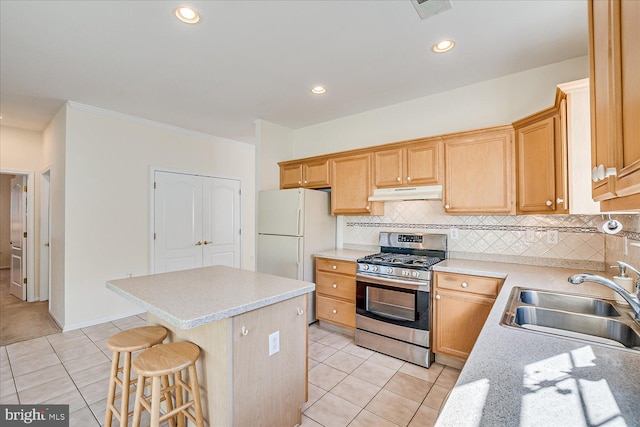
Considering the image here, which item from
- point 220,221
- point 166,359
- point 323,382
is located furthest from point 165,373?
point 220,221

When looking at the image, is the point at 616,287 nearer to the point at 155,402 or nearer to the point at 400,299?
the point at 400,299

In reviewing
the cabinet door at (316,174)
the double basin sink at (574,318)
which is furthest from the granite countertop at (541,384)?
the cabinet door at (316,174)

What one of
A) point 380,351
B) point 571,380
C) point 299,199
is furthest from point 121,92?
point 571,380

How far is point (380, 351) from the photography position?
2.93 meters

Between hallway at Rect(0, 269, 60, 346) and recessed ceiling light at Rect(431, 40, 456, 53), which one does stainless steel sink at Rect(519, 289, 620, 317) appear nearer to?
recessed ceiling light at Rect(431, 40, 456, 53)

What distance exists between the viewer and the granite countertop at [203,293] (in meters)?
1.43

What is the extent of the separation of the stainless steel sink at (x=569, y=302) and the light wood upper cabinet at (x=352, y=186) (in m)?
1.83

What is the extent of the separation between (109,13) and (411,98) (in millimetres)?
2808

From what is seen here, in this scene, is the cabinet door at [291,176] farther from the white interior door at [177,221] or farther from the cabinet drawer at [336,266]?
the white interior door at [177,221]

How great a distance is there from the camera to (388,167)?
3.26 m

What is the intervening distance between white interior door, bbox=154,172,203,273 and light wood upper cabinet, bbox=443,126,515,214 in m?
3.71

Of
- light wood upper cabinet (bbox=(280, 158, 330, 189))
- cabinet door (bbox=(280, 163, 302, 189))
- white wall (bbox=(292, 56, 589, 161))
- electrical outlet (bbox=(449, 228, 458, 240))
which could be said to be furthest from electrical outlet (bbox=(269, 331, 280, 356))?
white wall (bbox=(292, 56, 589, 161))

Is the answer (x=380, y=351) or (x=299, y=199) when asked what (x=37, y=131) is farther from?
(x=380, y=351)

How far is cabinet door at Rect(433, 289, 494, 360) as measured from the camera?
8.00 ft
